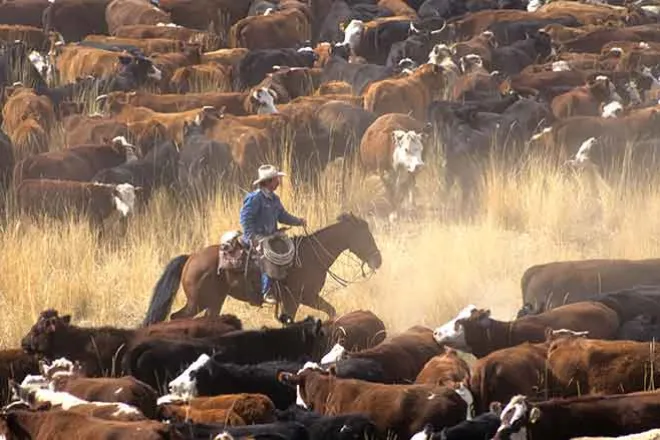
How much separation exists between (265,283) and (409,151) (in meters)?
4.60

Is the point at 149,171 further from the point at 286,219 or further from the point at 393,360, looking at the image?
the point at 393,360

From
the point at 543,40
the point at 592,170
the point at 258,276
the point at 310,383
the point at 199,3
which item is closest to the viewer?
the point at 310,383

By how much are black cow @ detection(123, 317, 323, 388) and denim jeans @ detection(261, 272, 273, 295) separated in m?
1.23

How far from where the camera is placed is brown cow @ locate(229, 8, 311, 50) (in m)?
30.3

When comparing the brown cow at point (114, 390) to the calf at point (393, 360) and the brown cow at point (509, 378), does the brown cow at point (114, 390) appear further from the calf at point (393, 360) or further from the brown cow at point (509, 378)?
the brown cow at point (509, 378)

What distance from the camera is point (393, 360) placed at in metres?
12.5

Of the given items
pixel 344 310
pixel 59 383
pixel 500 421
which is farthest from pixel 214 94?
pixel 500 421

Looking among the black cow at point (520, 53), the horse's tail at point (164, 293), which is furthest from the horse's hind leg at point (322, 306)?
the black cow at point (520, 53)

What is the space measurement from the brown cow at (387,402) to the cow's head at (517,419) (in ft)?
2.81

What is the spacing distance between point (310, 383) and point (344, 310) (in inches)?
168

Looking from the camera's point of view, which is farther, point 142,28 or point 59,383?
point 142,28

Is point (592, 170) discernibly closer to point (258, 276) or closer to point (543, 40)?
point (258, 276)

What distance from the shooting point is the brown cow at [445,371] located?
11.9 m

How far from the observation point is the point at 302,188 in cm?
1916
